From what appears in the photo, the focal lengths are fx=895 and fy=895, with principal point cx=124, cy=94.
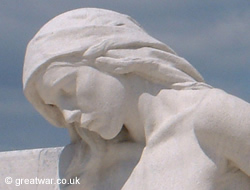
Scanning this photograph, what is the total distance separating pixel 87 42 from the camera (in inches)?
192

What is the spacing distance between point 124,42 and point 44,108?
2.13 feet

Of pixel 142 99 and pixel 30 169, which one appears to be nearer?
pixel 142 99

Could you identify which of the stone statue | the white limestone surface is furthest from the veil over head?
the white limestone surface

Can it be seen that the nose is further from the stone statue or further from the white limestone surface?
the white limestone surface

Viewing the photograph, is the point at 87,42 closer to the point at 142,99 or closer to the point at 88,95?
the point at 88,95

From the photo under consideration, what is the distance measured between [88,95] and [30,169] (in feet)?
3.20

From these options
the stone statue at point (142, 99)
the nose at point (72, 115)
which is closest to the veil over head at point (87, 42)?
the stone statue at point (142, 99)

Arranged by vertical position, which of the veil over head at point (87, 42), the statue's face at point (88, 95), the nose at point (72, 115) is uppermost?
the veil over head at point (87, 42)

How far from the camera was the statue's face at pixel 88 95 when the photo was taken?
4840 mm

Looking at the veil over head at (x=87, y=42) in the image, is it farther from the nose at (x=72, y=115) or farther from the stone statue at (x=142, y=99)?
the nose at (x=72, y=115)

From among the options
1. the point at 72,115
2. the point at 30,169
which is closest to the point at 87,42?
the point at 72,115

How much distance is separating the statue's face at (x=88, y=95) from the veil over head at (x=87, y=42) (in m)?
0.08

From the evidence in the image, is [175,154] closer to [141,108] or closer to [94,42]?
[141,108]

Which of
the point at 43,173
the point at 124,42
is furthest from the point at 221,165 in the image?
the point at 43,173
